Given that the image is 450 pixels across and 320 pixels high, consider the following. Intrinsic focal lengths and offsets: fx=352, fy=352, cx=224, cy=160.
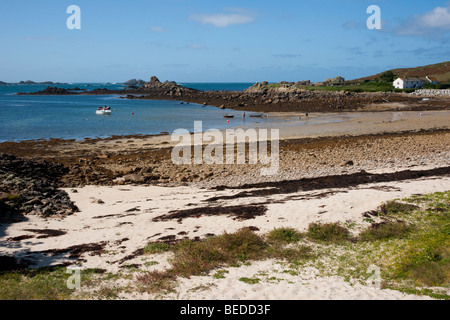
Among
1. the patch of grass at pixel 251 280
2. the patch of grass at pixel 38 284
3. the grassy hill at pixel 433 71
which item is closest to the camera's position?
the patch of grass at pixel 38 284

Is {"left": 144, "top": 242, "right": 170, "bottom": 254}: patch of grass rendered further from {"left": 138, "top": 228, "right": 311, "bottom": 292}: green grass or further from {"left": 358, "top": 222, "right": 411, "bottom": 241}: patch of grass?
{"left": 358, "top": 222, "right": 411, "bottom": 241}: patch of grass

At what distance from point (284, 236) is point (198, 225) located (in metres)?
3.35

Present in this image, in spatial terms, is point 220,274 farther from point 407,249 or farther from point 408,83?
point 408,83

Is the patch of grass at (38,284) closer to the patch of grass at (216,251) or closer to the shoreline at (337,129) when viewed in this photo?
the patch of grass at (216,251)

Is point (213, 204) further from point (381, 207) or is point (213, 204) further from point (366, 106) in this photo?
point (366, 106)

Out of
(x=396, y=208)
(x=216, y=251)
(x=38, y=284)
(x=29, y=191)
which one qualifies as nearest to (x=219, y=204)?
(x=216, y=251)

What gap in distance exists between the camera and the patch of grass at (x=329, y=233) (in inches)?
449

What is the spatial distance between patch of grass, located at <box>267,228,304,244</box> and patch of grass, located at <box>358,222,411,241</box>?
2049 mm

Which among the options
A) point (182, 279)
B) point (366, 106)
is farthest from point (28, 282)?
point (366, 106)

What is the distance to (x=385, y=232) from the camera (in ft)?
37.2

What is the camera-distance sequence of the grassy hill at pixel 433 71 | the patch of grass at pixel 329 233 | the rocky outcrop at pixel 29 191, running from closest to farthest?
the patch of grass at pixel 329 233
the rocky outcrop at pixel 29 191
the grassy hill at pixel 433 71

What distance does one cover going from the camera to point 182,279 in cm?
918

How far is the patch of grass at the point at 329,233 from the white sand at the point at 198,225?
59 cm

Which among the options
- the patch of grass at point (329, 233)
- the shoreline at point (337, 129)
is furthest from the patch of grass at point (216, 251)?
the shoreline at point (337, 129)
